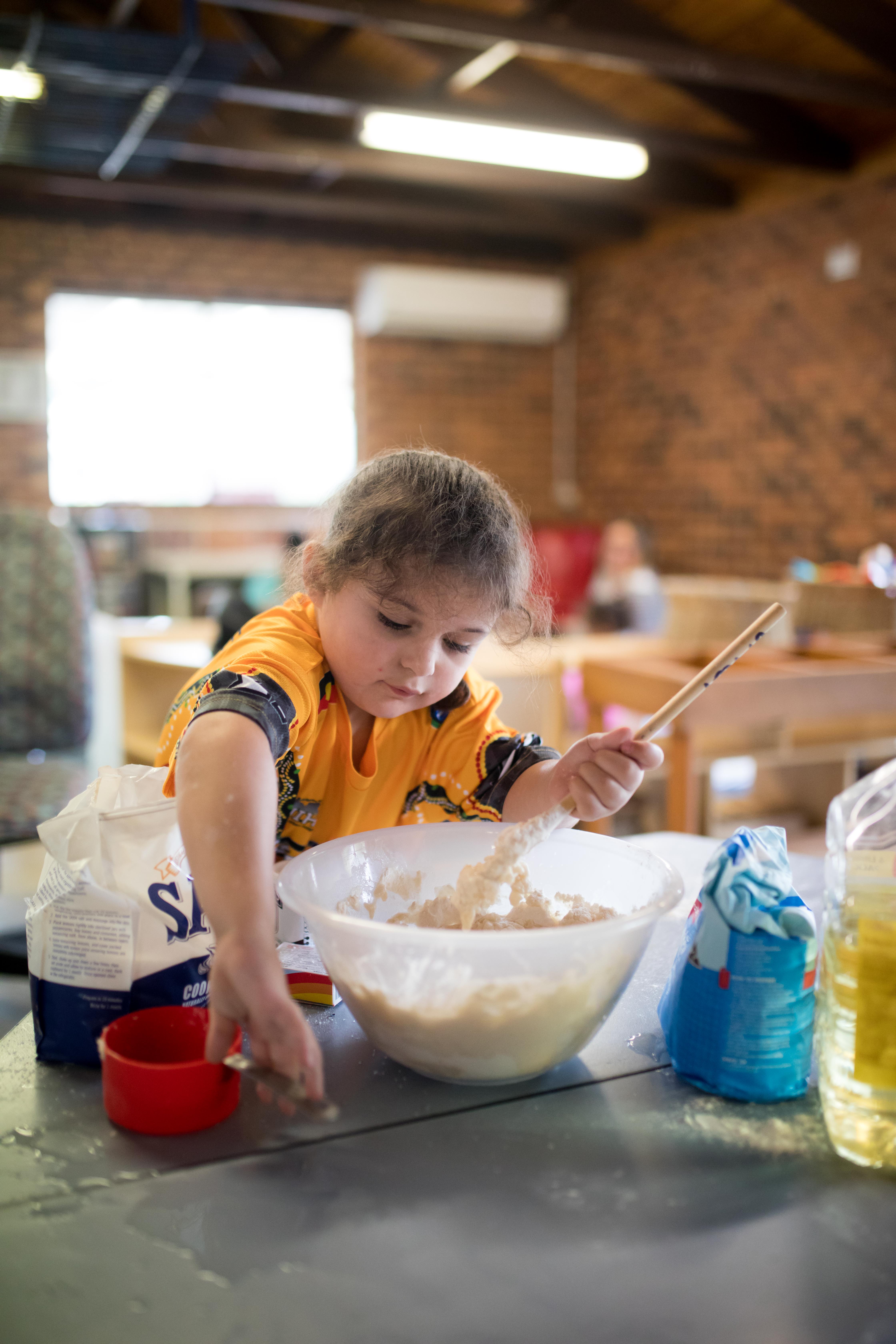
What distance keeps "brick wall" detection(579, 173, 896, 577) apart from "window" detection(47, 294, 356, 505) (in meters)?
1.88

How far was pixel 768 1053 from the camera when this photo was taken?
0.67 metres

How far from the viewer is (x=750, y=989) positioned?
2.20 ft

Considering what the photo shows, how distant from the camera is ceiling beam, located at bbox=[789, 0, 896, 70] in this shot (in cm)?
436

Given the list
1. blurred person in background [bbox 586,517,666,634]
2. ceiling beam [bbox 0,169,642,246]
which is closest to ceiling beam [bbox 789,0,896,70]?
blurred person in background [bbox 586,517,666,634]

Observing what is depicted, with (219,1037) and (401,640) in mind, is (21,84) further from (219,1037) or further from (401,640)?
(219,1037)

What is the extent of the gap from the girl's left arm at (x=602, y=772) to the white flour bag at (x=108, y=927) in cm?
31

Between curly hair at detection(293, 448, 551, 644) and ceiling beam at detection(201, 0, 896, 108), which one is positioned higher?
ceiling beam at detection(201, 0, 896, 108)

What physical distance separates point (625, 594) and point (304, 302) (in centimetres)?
344

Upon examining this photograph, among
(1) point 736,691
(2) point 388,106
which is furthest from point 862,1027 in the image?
(2) point 388,106

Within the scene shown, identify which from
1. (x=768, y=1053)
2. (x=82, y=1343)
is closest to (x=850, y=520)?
(x=768, y=1053)

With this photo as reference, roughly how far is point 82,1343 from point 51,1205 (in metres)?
0.11

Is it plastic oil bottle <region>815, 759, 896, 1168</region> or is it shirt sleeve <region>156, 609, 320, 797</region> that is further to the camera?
shirt sleeve <region>156, 609, 320, 797</region>

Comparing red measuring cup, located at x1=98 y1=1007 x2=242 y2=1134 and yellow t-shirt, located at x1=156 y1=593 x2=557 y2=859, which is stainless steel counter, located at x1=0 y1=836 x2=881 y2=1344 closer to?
red measuring cup, located at x1=98 y1=1007 x2=242 y2=1134

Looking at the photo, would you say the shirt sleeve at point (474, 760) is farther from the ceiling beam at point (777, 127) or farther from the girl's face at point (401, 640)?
the ceiling beam at point (777, 127)
